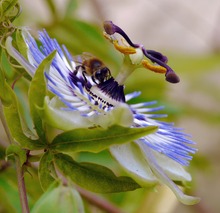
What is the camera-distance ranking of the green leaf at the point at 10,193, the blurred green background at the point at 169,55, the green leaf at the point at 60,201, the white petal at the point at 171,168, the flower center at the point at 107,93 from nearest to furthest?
the green leaf at the point at 60,201 → the white petal at the point at 171,168 → the flower center at the point at 107,93 → the green leaf at the point at 10,193 → the blurred green background at the point at 169,55

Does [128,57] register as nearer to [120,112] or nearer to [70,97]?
[70,97]

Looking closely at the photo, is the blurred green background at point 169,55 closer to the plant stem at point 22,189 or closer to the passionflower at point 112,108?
the passionflower at point 112,108

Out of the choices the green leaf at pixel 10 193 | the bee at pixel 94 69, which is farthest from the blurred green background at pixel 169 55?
the bee at pixel 94 69

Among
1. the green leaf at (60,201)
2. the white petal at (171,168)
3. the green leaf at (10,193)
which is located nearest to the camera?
the green leaf at (60,201)

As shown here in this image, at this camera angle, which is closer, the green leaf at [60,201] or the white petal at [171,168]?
the green leaf at [60,201]

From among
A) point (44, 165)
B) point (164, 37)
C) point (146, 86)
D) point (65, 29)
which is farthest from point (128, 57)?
point (164, 37)

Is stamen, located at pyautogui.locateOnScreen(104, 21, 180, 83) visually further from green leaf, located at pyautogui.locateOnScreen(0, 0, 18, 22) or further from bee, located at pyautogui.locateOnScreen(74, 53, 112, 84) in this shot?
green leaf, located at pyautogui.locateOnScreen(0, 0, 18, 22)

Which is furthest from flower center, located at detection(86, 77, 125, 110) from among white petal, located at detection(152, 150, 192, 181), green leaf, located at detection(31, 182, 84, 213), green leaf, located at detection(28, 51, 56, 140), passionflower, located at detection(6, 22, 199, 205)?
green leaf, located at detection(31, 182, 84, 213)

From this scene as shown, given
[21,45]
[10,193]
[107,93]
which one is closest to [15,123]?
[21,45]
